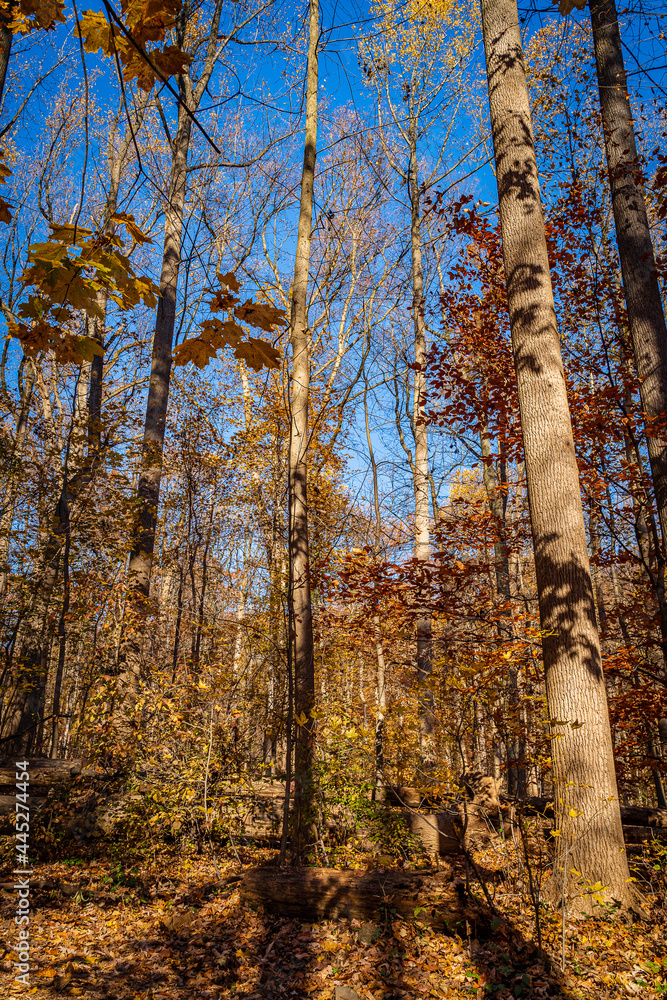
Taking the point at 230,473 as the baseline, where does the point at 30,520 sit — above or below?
below

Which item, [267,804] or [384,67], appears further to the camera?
[384,67]

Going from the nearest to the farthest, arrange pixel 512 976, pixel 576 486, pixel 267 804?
pixel 512 976 → pixel 576 486 → pixel 267 804

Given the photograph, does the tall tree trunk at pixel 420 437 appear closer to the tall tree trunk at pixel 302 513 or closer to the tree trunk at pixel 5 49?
the tall tree trunk at pixel 302 513

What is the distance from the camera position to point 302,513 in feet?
18.1

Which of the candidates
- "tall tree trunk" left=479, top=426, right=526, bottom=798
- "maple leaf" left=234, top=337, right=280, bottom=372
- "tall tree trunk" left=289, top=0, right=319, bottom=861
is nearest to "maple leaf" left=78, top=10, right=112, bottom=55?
"maple leaf" left=234, top=337, right=280, bottom=372

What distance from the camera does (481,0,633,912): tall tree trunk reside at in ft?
11.3

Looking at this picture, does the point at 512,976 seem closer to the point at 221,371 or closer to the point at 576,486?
the point at 576,486

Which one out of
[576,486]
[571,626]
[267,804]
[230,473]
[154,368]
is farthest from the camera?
[230,473]

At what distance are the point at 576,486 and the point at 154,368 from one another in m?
7.08

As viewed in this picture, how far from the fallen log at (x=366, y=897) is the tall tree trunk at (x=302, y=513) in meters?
0.46

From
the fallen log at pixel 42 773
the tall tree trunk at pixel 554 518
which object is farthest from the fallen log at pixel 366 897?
the fallen log at pixel 42 773

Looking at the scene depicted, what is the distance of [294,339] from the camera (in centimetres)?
619

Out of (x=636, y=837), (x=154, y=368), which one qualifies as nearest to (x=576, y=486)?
(x=636, y=837)

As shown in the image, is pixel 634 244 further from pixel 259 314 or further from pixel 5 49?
pixel 5 49
